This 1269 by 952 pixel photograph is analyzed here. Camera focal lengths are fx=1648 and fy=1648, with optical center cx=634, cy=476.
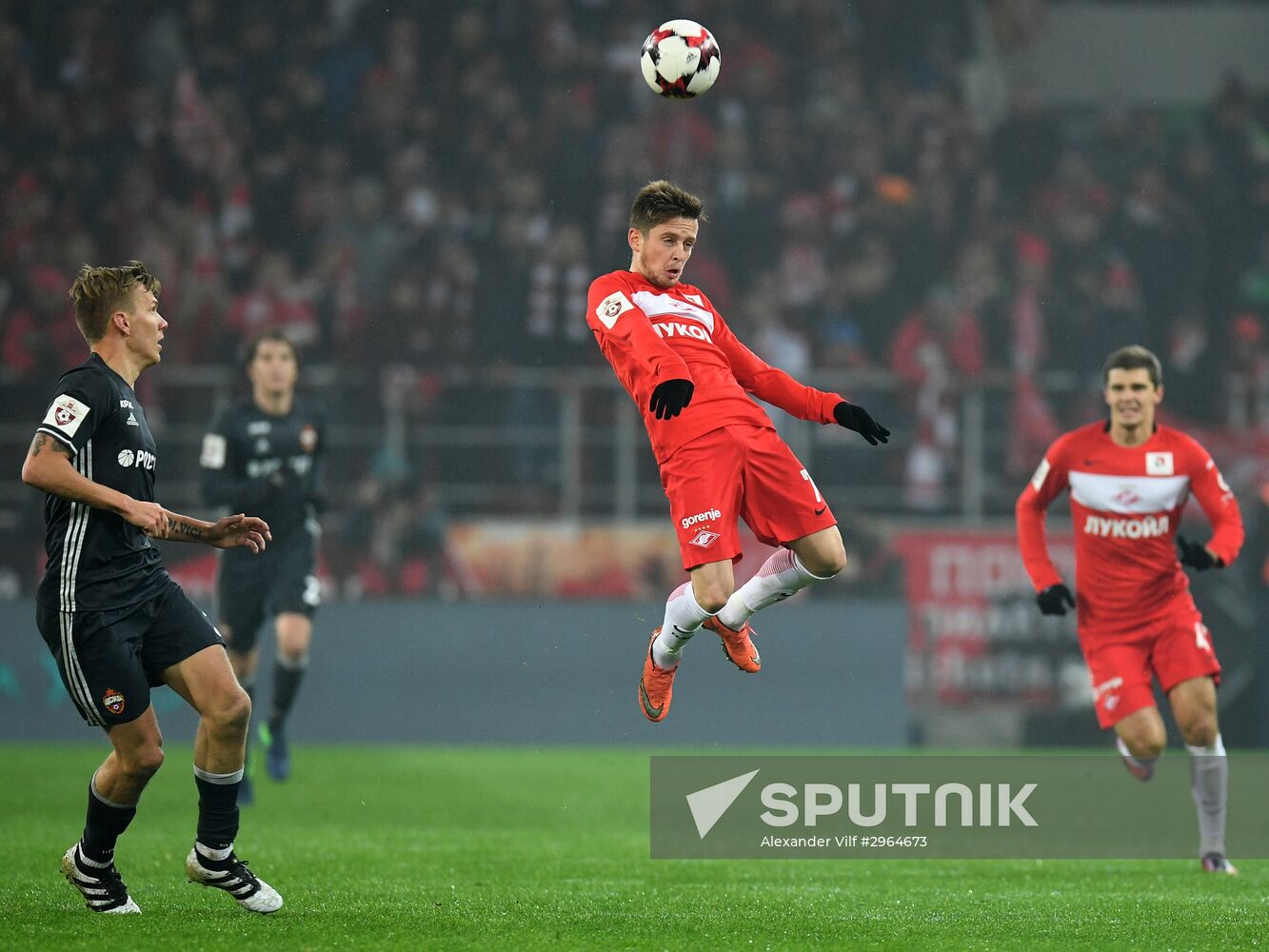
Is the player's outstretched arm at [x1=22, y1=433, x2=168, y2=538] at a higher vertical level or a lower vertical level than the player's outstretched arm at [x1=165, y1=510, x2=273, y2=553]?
higher

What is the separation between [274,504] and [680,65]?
3.79 m

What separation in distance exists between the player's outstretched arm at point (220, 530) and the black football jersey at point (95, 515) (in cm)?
14

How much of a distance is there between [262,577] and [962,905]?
4.90 m

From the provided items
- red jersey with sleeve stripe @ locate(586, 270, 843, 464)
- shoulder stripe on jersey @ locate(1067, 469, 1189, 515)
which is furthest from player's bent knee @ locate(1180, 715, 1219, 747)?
red jersey with sleeve stripe @ locate(586, 270, 843, 464)

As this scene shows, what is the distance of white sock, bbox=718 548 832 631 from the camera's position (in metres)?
6.71

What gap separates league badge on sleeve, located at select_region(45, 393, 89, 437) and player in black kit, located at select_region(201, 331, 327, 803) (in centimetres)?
409

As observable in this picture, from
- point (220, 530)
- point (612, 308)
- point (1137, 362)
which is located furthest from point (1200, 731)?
point (220, 530)

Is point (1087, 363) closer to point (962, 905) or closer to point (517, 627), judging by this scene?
point (517, 627)

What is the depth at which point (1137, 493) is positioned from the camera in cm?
765

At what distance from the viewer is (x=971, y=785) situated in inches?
277

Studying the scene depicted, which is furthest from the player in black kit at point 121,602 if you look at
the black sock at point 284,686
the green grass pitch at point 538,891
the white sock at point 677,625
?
the black sock at point 284,686

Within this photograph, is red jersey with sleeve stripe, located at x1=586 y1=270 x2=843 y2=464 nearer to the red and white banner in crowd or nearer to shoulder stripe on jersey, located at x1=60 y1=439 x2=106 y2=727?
shoulder stripe on jersey, located at x1=60 y1=439 x2=106 y2=727

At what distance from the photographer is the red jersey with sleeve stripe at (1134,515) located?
7645 millimetres

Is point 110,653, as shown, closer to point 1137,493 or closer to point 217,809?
point 217,809
